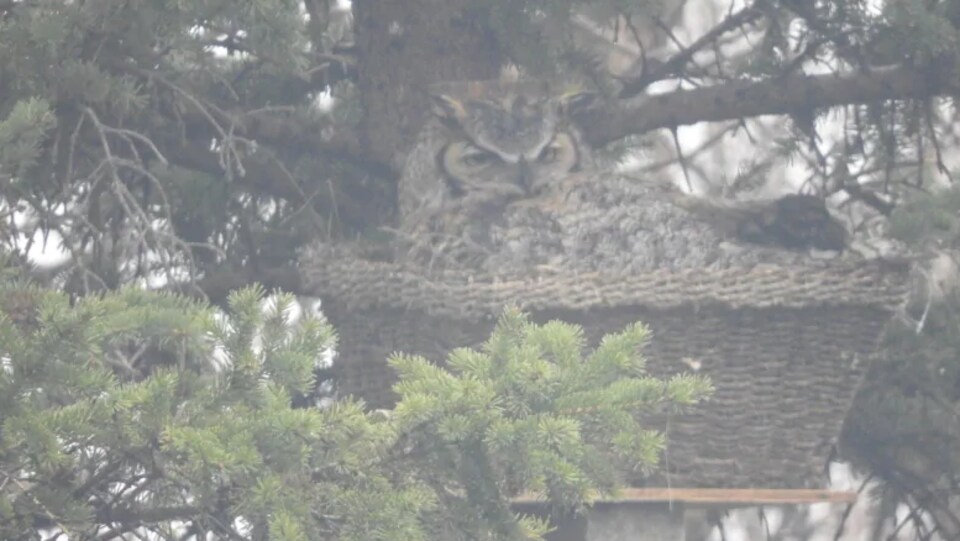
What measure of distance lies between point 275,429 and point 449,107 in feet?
6.63

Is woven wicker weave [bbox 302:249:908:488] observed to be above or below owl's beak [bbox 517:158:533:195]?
below

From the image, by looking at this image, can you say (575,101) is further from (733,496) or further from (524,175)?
(733,496)

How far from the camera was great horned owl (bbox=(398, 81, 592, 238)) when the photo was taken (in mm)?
5207

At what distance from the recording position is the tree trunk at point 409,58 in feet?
18.0

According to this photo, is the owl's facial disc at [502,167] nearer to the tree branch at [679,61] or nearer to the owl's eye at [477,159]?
the owl's eye at [477,159]

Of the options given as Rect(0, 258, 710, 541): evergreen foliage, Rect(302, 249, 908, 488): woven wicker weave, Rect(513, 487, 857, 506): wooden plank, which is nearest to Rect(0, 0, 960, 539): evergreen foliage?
Rect(0, 258, 710, 541): evergreen foliage

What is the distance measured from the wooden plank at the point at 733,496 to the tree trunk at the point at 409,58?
144 centimetres

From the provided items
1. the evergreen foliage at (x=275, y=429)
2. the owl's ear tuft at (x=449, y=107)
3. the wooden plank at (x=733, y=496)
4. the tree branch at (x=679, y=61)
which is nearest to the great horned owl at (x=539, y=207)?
the owl's ear tuft at (x=449, y=107)

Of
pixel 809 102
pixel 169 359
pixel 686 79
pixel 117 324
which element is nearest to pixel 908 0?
pixel 809 102

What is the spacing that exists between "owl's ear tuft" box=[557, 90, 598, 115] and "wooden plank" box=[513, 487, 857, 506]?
1.25 m

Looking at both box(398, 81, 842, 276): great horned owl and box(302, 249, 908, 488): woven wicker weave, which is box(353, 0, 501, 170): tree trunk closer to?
box(398, 81, 842, 276): great horned owl

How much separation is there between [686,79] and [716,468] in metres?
1.66

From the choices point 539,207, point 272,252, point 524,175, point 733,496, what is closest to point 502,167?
point 524,175

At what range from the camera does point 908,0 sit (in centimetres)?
500
